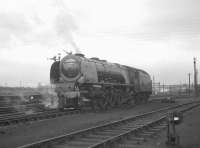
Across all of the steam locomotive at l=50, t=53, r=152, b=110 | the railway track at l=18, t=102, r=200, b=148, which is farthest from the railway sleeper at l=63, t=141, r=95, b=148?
the steam locomotive at l=50, t=53, r=152, b=110

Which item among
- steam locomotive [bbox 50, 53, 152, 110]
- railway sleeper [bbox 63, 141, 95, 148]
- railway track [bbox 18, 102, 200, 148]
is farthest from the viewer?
steam locomotive [bbox 50, 53, 152, 110]

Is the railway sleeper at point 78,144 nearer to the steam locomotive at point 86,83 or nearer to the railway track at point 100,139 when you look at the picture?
the railway track at point 100,139

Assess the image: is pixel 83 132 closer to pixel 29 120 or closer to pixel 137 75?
pixel 29 120

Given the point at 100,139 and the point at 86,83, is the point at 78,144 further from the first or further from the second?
the point at 86,83

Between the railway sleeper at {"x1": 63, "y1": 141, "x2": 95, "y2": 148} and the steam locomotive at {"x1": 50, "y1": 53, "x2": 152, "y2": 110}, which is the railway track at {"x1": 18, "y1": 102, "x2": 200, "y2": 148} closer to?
the railway sleeper at {"x1": 63, "y1": 141, "x2": 95, "y2": 148}

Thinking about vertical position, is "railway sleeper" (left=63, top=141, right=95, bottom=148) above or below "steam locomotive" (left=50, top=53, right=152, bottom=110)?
below

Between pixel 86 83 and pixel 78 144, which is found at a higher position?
pixel 86 83

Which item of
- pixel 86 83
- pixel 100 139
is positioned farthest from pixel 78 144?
pixel 86 83

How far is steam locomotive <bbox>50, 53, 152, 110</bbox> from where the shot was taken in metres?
18.5

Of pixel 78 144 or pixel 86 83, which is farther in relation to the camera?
pixel 86 83

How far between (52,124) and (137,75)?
1765 centimetres

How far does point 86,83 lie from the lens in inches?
749

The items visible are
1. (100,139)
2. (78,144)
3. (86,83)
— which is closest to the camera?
(78,144)

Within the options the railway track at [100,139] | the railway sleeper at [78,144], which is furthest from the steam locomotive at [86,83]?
the railway sleeper at [78,144]
